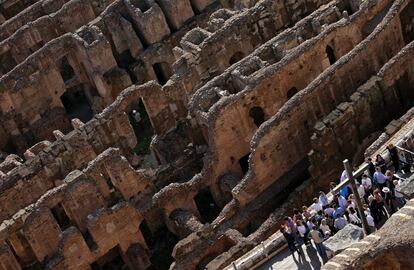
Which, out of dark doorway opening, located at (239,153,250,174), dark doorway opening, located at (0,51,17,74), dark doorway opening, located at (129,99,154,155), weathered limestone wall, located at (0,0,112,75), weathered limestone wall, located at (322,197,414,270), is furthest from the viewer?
dark doorway opening, located at (0,51,17,74)

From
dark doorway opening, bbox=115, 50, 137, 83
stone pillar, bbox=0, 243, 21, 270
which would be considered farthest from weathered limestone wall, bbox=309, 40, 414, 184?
dark doorway opening, bbox=115, 50, 137, 83

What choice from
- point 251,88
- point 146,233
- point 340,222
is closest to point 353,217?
point 340,222

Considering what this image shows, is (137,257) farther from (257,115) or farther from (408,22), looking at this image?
(408,22)

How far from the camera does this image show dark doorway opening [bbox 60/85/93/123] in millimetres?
42175

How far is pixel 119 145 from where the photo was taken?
3553 cm

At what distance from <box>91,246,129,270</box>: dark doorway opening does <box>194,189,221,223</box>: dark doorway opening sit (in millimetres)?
3531

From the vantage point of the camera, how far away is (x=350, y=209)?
2409cm

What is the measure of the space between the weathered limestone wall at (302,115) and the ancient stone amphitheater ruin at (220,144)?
0.16 ft

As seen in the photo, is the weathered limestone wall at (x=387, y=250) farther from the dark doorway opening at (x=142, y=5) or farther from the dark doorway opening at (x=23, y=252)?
the dark doorway opening at (x=142, y=5)

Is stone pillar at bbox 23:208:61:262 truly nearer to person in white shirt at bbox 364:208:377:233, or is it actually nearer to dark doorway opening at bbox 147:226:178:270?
dark doorway opening at bbox 147:226:178:270

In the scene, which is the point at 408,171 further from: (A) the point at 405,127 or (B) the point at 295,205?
(B) the point at 295,205

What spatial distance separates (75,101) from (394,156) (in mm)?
21474

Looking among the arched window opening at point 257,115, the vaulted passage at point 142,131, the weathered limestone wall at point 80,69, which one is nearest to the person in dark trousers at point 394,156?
the arched window opening at point 257,115

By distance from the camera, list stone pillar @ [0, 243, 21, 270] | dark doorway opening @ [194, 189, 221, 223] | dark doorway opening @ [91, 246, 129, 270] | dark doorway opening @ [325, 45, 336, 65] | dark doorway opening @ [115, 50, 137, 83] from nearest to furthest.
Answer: stone pillar @ [0, 243, 21, 270]
dark doorway opening @ [91, 246, 129, 270]
dark doorway opening @ [194, 189, 221, 223]
dark doorway opening @ [325, 45, 336, 65]
dark doorway opening @ [115, 50, 137, 83]
